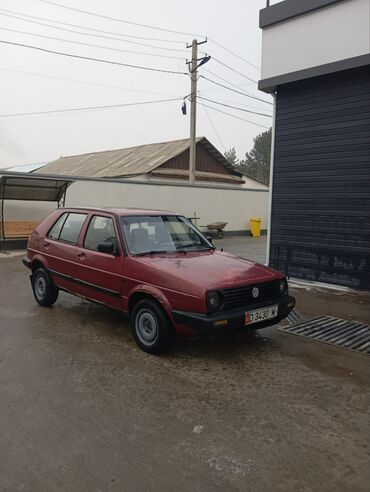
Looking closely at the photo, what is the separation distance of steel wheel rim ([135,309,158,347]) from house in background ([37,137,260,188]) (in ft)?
69.7

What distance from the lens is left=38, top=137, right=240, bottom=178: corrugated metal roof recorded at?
27.5 meters

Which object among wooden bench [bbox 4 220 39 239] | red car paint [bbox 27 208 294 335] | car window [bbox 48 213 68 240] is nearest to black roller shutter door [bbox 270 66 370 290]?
red car paint [bbox 27 208 294 335]

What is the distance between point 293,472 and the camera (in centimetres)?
281

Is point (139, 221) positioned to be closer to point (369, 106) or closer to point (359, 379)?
point (359, 379)

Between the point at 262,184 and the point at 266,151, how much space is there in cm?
3528

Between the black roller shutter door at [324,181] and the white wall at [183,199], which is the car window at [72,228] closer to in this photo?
the black roller shutter door at [324,181]

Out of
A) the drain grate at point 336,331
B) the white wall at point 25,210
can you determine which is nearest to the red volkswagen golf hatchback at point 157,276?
the drain grate at point 336,331

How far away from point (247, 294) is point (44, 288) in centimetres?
355

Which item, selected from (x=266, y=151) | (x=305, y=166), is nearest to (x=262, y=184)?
(x=305, y=166)

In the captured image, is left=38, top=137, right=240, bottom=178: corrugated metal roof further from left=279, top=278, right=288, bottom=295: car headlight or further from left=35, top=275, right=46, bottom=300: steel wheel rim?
left=279, top=278, right=288, bottom=295: car headlight

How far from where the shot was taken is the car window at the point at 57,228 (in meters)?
6.68

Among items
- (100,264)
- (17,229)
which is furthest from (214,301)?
(17,229)

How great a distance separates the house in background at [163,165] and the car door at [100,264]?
20.1 metres

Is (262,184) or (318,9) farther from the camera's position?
(262,184)
